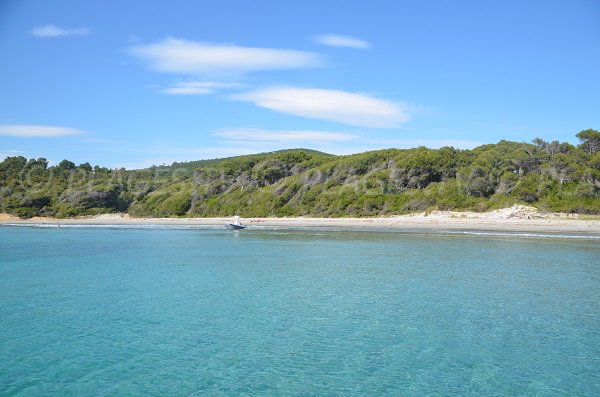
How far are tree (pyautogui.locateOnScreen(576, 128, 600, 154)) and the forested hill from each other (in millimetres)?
106

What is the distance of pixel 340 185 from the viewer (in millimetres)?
64125

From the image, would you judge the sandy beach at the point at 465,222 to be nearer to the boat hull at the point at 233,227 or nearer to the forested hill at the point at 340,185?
the forested hill at the point at 340,185

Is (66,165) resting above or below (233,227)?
above

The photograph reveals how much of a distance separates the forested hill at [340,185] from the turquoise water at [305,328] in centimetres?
2904

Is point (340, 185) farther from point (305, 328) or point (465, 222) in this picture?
point (305, 328)

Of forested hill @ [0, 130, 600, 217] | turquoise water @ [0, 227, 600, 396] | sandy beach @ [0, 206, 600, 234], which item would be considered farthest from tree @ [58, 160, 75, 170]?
turquoise water @ [0, 227, 600, 396]

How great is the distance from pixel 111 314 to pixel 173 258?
13450 mm

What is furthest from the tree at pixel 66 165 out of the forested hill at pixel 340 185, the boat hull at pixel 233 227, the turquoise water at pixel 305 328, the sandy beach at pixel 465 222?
the turquoise water at pixel 305 328

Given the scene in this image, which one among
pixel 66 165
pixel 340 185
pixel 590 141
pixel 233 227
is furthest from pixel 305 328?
pixel 66 165

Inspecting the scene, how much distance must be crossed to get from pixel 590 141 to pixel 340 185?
102ft

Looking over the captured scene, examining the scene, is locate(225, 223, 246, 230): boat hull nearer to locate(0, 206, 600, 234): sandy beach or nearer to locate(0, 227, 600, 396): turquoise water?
locate(0, 206, 600, 234): sandy beach

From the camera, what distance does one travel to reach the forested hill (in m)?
50.4

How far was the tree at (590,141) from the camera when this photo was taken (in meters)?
56.9

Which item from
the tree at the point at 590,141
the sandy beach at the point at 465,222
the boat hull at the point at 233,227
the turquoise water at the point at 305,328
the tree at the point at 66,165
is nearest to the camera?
the turquoise water at the point at 305,328
